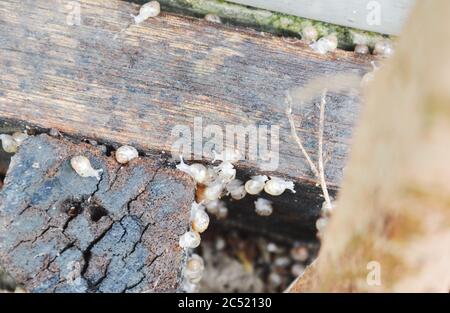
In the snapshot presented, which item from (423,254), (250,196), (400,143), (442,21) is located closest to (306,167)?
(250,196)

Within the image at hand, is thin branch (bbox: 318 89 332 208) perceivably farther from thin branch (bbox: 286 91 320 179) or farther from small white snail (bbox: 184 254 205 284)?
small white snail (bbox: 184 254 205 284)

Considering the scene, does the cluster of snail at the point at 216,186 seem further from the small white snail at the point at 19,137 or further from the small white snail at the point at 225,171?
the small white snail at the point at 19,137

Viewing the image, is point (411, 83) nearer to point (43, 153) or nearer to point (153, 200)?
point (153, 200)

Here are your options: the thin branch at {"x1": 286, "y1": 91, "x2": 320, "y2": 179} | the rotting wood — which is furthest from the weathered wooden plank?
the thin branch at {"x1": 286, "y1": 91, "x2": 320, "y2": 179}

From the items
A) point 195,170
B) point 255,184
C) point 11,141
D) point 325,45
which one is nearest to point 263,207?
point 255,184

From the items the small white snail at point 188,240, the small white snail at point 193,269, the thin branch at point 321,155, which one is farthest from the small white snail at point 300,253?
the small white snail at point 188,240
